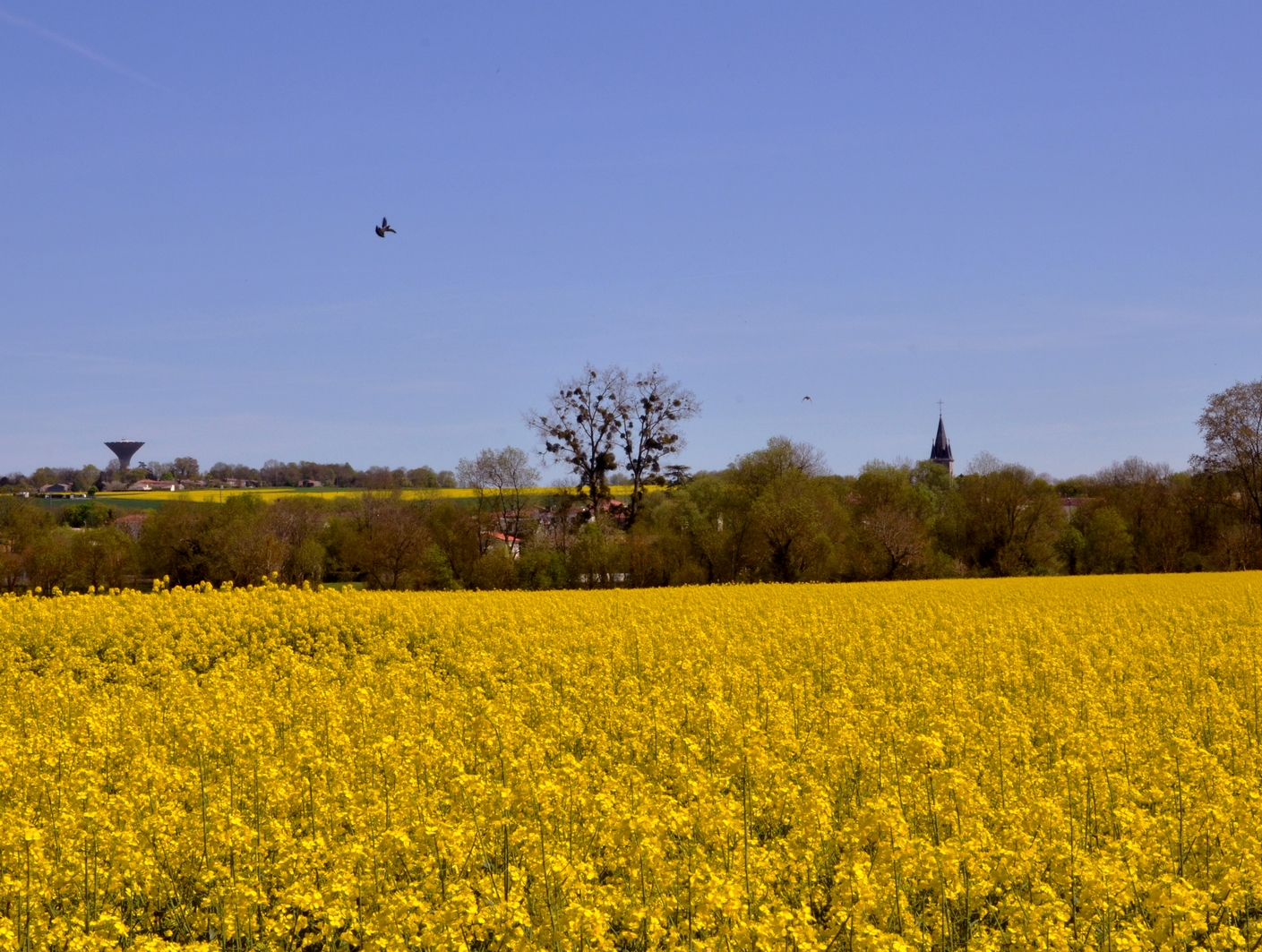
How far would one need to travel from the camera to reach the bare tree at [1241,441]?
5553 centimetres

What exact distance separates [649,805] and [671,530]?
44.3 meters

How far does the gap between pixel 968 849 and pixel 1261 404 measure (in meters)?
57.9

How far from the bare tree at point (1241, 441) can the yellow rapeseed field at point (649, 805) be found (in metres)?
43.8

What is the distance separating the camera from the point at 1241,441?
183ft

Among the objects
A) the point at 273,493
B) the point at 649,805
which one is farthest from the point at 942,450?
the point at 649,805

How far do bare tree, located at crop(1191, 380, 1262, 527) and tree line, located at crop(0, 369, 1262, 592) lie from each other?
0.30 ft

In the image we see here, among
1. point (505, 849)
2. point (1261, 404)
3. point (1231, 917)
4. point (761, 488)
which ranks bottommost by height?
point (1231, 917)

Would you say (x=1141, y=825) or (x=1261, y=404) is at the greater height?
(x=1261, y=404)

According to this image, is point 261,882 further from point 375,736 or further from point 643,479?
point 643,479

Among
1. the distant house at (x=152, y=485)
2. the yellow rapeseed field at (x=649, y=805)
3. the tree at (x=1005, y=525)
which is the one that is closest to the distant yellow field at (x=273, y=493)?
the distant house at (x=152, y=485)

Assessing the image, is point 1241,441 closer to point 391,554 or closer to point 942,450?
point 391,554

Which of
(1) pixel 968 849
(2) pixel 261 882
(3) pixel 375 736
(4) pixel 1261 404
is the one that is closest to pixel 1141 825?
(1) pixel 968 849

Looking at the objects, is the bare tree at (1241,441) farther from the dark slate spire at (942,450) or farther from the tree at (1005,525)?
the dark slate spire at (942,450)

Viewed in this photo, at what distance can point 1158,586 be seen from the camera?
117 feet
